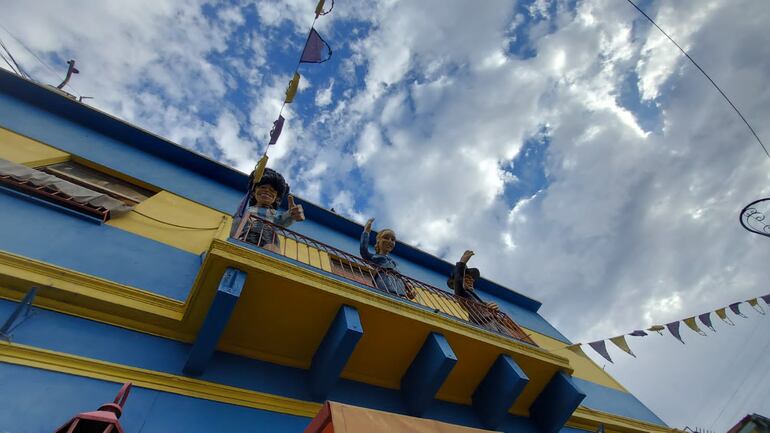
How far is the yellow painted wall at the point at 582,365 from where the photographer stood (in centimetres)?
815

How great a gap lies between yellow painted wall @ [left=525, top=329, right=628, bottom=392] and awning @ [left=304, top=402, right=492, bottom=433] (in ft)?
22.4

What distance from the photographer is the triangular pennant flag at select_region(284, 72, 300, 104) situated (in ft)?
16.4

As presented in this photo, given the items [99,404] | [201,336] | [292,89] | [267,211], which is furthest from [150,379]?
[292,89]

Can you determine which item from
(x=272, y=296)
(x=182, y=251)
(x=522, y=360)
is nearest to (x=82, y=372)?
(x=272, y=296)

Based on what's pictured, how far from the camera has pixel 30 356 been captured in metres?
2.97

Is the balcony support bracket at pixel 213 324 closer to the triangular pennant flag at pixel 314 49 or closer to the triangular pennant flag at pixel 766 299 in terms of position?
the triangular pennant flag at pixel 314 49

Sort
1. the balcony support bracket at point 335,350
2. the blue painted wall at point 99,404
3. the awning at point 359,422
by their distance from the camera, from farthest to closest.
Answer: the balcony support bracket at point 335,350 < the blue painted wall at point 99,404 < the awning at point 359,422

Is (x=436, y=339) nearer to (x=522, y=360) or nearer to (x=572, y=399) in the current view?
(x=522, y=360)

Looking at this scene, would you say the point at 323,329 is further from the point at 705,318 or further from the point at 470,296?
the point at 705,318

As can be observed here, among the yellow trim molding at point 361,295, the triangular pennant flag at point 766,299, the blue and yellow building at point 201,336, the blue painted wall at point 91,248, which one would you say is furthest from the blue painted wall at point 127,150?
the triangular pennant flag at point 766,299

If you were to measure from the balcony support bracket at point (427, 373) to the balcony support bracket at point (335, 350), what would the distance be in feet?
3.43

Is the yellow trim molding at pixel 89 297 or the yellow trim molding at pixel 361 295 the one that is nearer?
the yellow trim molding at pixel 89 297

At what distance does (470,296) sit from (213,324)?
4.61m

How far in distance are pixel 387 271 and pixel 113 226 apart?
395 cm
